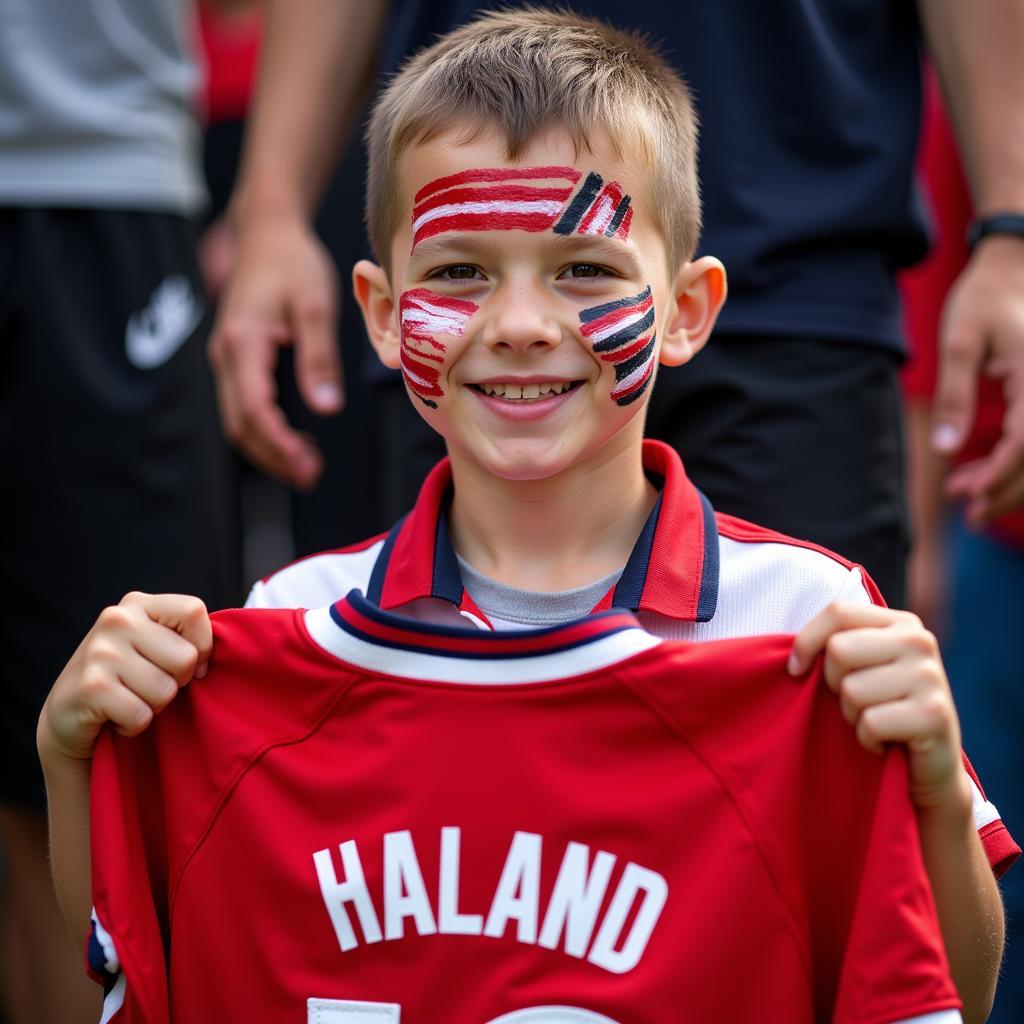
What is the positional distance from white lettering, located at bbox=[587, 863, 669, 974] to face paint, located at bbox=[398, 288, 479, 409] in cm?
67

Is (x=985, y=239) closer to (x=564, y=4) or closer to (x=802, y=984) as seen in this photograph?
(x=564, y=4)

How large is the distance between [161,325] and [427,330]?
4.14 ft

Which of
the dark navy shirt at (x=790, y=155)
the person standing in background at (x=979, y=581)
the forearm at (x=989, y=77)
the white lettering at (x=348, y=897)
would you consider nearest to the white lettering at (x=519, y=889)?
the white lettering at (x=348, y=897)

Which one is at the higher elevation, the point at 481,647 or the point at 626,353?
the point at 626,353

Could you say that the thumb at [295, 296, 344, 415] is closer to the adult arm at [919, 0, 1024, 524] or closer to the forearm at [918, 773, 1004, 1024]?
the adult arm at [919, 0, 1024, 524]

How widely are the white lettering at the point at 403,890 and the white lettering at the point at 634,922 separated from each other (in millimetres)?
191

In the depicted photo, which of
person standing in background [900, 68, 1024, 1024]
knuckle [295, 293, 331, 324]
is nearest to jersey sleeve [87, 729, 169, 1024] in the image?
knuckle [295, 293, 331, 324]

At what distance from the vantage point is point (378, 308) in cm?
224

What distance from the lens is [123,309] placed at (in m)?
3.05

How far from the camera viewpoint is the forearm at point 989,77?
2465mm

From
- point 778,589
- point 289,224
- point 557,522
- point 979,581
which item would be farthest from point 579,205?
point 979,581

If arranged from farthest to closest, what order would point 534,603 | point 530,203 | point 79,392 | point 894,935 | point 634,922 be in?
1. point 79,392
2. point 534,603
3. point 530,203
4. point 634,922
5. point 894,935

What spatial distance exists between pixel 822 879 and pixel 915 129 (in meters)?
1.36

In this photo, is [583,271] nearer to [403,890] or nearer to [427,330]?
[427,330]
